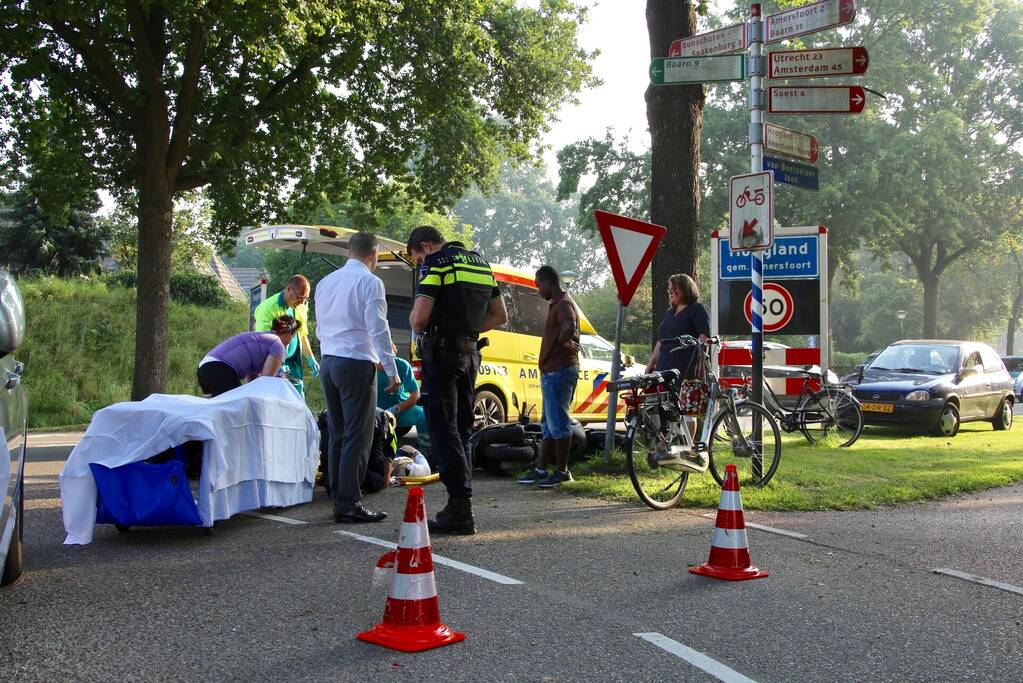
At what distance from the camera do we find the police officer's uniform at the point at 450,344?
641 cm

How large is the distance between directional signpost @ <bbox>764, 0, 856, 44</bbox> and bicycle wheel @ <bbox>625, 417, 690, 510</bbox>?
12.5 ft

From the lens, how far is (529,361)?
13.8m

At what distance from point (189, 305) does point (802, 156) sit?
2041 centimetres

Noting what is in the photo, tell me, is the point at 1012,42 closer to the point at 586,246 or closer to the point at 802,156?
the point at 802,156

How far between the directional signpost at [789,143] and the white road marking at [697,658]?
583cm

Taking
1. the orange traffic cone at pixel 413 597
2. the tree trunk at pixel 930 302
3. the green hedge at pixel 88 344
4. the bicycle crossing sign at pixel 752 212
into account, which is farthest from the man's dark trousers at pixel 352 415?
the tree trunk at pixel 930 302

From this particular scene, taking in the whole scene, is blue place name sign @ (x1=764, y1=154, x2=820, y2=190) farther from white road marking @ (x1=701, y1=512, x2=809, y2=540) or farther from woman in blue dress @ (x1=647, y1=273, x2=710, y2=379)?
white road marking @ (x1=701, y1=512, x2=809, y2=540)

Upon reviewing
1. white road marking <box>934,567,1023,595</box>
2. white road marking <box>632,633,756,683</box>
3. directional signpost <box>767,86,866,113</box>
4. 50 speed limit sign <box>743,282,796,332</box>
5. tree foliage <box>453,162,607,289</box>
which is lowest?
white road marking <box>632,633,756,683</box>

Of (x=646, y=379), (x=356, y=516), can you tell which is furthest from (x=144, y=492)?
(x=646, y=379)

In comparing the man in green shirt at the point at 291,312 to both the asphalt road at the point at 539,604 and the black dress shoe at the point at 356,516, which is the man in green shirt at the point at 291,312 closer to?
the asphalt road at the point at 539,604

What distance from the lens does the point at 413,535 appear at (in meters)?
4.12

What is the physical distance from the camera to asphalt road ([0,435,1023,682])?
12.5 feet

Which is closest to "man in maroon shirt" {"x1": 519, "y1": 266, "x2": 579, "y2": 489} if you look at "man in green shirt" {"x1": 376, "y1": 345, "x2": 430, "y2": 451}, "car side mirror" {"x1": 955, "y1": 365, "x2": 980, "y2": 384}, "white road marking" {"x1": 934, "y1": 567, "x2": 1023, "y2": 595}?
"man in green shirt" {"x1": 376, "y1": 345, "x2": 430, "y2": 451}

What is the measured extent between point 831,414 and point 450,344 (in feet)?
29.7
